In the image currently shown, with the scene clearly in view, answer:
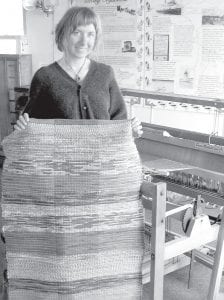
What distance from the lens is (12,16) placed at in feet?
17.1

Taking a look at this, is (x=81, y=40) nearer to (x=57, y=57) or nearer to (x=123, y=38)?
(x=123, y=38)

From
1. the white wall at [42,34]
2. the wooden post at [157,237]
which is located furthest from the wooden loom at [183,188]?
the white wall at [42,34]

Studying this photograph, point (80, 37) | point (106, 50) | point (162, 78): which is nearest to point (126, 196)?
point (80, 37)

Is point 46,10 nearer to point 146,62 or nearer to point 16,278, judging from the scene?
point 146,62

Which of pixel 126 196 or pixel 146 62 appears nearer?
pixel 126 196

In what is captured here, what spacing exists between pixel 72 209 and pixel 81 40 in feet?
2.31

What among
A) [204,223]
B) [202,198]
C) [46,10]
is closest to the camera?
[204,223]

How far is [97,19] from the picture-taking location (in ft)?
5.93

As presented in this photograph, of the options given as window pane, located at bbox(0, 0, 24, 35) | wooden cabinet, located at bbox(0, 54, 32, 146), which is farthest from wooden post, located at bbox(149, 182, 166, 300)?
window pane, located at bbox(0, 0, 24, 35)

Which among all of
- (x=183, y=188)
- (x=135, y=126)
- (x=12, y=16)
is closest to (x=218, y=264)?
(x=183, y=188)

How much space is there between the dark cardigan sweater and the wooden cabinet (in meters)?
3.26

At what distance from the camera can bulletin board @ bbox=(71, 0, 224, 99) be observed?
3.64 m

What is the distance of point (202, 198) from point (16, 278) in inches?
33.0

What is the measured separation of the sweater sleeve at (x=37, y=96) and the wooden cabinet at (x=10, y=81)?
3235 millimetres
